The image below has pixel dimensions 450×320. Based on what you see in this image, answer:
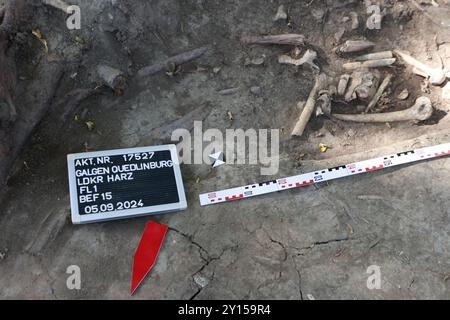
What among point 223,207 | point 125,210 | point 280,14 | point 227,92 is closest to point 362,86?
point 280,14

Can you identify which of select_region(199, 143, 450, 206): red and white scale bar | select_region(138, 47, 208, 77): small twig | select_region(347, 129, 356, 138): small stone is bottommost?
select_region(199, 143, 450, 206): red and white scale bar

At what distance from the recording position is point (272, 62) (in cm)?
666

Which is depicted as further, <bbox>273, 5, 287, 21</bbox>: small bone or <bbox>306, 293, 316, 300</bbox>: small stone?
<bbox>273, 5, 287, 21</bbox>: small bone

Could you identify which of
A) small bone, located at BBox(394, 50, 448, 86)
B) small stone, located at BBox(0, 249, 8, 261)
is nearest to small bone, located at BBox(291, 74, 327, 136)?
small bone, located at BBox(394, 50, 448, 86)

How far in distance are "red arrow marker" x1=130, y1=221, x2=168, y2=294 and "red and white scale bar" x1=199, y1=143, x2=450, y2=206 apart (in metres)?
0.60

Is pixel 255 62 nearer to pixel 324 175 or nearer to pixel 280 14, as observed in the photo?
pixel 280 14

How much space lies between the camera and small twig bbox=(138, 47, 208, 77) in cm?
639

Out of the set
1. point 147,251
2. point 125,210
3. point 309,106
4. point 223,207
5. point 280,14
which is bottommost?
point 147,251

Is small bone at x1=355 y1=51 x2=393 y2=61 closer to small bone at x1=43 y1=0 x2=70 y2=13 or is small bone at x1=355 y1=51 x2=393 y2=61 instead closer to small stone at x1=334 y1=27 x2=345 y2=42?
small stone at x1=334 y1=27 x2=345 y2=42

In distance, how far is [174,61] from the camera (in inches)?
256

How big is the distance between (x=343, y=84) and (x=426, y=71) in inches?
45.3

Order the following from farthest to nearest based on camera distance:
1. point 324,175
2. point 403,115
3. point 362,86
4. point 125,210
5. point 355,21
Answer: point 355,21 < point 362,86 < point 403,115 < point 324,175 < point 125,210

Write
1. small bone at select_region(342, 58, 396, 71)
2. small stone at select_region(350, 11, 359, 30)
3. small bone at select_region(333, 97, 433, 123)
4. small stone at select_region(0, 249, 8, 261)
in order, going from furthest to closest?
small stone at select_region(350, 11, 359, 30)
small bone at select_region(342, 58, 396, 71)
small bone at select_region(333, 97, 433, 123)
small stone at select_region(0, 249, 8, 261)

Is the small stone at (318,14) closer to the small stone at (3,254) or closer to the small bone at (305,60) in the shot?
the small bone at (305,60)
